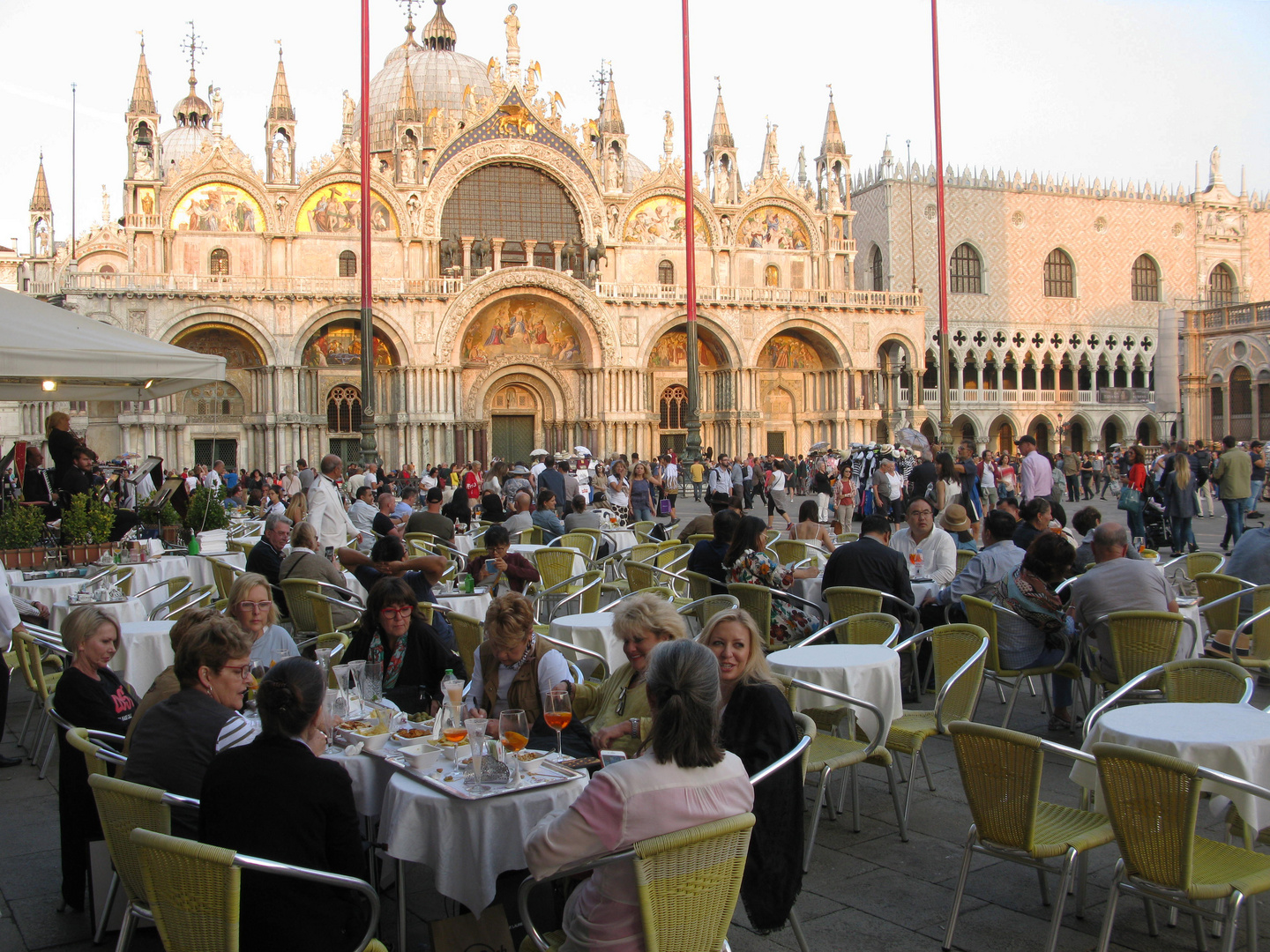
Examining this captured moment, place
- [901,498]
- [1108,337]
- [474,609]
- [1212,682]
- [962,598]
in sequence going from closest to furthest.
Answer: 1. [1212,682]
2. [962,598]
3. [474,609]
4. [901,498]
5. [1108,337]

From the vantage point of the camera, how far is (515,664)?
4.57 meters

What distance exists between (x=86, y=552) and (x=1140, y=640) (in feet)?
26.3

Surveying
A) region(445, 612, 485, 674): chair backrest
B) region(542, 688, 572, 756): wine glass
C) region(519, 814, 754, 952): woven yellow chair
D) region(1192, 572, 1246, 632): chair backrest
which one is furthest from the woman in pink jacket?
region(1192, 572, 1246, 632): chair backrest

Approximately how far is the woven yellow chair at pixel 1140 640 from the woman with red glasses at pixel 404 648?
353cm

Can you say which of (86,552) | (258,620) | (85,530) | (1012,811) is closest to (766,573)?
(258,620)

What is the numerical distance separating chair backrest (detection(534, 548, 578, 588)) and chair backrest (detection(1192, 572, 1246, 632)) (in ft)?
16.3

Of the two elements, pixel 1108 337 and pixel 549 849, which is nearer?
pixel 549 849

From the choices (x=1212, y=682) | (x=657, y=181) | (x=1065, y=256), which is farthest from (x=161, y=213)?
(x=1065, y=256)

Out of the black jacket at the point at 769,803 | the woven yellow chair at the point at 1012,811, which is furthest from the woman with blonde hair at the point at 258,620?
the woven yellow chair at the point at 1012,811

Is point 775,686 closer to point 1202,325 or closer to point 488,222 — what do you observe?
point 488,222

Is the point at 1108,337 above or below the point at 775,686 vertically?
above

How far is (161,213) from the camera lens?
30.0 m

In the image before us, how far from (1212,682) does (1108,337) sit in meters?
43.7

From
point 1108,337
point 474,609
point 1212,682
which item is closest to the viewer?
point 1212,682
